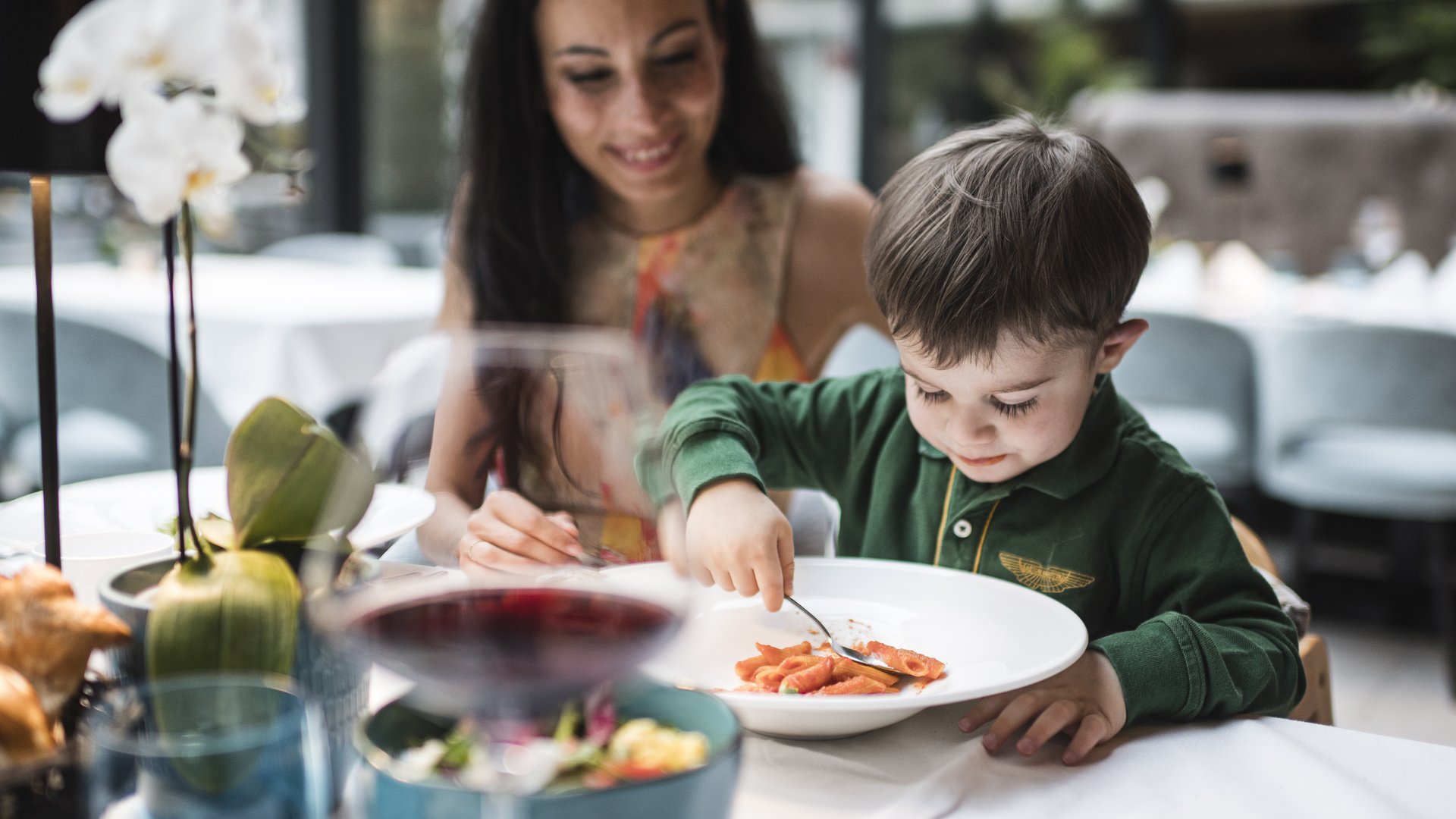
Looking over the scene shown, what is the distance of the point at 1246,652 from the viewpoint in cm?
81

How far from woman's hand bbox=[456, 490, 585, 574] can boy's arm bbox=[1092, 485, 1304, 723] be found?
0.43 meters

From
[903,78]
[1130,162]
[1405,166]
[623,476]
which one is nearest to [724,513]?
[623,476]

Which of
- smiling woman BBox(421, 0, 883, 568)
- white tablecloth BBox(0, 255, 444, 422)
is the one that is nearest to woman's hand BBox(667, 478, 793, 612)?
smiling woman BBox(421, 0, 883, 568)

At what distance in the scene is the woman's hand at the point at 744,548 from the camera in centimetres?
82

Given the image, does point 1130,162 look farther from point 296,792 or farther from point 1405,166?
point 296,792

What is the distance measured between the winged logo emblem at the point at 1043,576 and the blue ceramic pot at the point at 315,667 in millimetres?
597

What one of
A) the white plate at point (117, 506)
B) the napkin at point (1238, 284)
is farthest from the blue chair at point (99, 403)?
the napkin at point (1238, 284)

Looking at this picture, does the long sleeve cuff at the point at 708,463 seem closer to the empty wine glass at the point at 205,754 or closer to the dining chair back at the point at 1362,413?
the empty wine glass at the point at 205,754

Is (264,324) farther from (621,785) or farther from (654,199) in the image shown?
(621,785)

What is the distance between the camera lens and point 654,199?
155 centimetres

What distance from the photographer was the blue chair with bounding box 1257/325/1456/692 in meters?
2.78

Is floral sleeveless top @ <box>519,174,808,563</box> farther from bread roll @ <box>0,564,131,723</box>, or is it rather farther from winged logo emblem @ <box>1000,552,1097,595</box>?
bread roll @ <box>0,564,131,723</box>

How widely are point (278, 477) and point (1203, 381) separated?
9.43ft

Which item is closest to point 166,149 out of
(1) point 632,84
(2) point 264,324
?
(1) point 632,84
